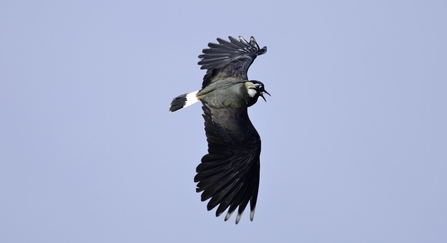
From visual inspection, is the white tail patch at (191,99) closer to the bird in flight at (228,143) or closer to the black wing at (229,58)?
the bird in flight at (228,143)

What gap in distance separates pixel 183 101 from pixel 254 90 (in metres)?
1.92

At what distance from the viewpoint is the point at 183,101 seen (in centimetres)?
2303

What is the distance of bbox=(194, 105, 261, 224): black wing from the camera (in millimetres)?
20328

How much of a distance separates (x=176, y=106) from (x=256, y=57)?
10.2 ft

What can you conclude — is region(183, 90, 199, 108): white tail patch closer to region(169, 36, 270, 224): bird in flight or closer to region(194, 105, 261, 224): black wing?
region(169, 36, 270, 224): bird in flight

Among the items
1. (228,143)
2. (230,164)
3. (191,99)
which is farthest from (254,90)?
(230,164)

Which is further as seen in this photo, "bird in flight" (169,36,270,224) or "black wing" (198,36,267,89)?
"black wing" (198,36,267,89)

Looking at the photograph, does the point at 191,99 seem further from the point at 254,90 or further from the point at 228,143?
the point at 228,143

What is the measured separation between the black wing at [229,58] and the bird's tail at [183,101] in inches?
27.5

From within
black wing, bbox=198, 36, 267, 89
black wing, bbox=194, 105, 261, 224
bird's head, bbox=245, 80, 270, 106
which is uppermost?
black wing, bbox=198, 36, 267, 89

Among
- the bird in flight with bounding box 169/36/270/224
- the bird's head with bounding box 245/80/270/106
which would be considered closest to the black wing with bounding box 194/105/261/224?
the bird in flight with bounding box 169/36/270/224

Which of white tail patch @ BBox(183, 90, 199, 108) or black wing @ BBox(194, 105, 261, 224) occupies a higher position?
white tail patch @ BBox(183, 90, 199, 108)

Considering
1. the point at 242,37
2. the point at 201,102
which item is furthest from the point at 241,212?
the point at 242,37

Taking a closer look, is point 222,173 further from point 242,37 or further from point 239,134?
point 242,37
